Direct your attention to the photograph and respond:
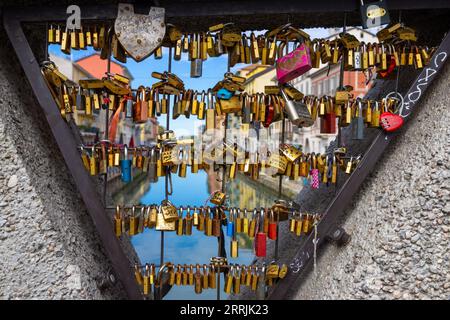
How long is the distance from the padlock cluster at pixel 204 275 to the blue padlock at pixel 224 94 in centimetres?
157

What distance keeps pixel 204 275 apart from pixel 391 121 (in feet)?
7.31

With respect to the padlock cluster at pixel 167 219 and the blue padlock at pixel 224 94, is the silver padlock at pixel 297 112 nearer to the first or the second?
the blue padlock at pixel 224 94

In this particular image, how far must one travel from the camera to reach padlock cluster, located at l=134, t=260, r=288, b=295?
140 inches

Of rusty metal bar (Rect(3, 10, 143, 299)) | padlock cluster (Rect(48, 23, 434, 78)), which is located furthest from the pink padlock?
rusty metal bar (Rect(3, 10, 143, 299))

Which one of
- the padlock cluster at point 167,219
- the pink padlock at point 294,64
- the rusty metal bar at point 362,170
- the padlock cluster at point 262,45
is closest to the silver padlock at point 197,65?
the padlock cluster at point 262,45

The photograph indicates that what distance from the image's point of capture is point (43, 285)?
3.21 metres

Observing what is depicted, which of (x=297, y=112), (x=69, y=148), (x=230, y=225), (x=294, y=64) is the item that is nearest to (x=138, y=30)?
(x=69, y=148)

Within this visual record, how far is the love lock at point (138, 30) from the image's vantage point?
10.7 feet

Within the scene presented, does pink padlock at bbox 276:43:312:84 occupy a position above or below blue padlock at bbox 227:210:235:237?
above

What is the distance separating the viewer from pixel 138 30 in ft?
10.8

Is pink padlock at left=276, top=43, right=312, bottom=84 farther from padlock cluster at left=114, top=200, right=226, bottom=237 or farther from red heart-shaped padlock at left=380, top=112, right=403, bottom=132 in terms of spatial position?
padlock cluster at left=114, top=200, right=226, bottom=237

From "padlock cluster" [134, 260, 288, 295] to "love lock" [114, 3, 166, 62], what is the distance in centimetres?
201

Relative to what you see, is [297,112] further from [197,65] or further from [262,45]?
[197,65]

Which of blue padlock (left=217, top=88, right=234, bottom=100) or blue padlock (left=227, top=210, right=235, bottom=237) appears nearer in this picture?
blue padlock (left=217, top=88, right=234, bottom=100)
